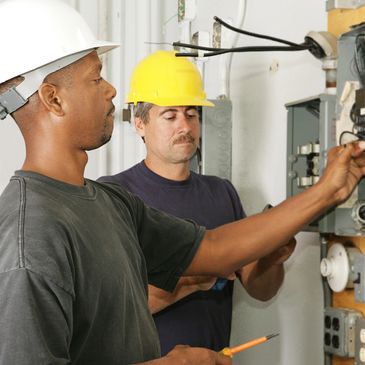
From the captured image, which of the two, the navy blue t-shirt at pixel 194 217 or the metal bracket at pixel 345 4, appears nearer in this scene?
the metal bracket at pixel 345 4

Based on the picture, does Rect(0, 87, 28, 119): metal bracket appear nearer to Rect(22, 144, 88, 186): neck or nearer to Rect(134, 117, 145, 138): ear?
Rect(22, 144, 88, 186): neck

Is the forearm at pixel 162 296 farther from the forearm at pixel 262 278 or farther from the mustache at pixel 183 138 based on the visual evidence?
the mustache at pixel 183 138

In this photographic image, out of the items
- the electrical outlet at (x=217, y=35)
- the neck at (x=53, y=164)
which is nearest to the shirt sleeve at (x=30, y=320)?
the neck at (x=53, y=164)

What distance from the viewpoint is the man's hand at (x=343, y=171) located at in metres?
1.36

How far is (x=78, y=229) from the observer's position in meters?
1.10

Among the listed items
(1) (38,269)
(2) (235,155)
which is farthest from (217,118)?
(1) (38,269)

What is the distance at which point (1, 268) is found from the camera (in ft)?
3.19

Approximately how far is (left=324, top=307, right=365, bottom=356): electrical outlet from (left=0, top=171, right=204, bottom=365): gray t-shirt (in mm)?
476

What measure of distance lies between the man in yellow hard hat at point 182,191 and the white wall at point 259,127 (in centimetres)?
12

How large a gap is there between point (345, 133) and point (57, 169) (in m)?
0.62

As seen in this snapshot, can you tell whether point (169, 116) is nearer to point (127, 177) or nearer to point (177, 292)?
point (127, 177)

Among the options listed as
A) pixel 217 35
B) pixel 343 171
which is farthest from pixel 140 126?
pixel 343 171

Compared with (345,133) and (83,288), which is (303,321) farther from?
(83,288)

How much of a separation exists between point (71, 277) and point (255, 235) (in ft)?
1.75
